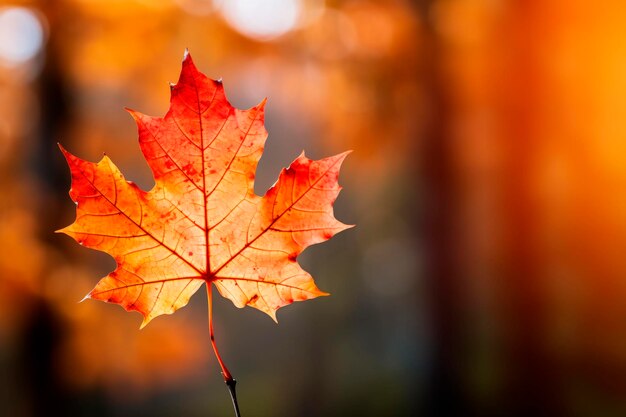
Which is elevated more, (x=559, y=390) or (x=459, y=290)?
(x=459, y=290)

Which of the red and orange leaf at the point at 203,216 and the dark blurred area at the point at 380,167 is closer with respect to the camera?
the red and orange leaf at the point at 203,216

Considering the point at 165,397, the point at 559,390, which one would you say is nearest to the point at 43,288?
the point at 559,390

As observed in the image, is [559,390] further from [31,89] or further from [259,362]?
[259,362]

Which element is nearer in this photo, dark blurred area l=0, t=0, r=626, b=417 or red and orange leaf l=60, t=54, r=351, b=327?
red and orange leaf l=60, t=54, r=351, b=327

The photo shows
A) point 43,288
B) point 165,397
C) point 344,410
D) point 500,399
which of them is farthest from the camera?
point 165,397
